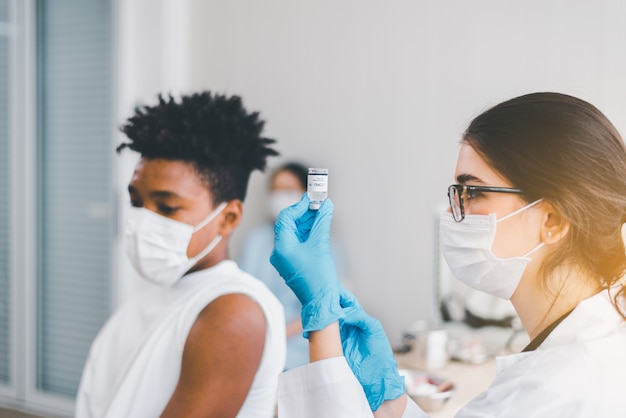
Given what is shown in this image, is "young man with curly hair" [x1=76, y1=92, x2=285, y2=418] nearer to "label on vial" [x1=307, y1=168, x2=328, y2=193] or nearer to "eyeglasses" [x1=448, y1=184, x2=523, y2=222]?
"label on vial" [x1=307, y1=168, x2=328, y2=193]

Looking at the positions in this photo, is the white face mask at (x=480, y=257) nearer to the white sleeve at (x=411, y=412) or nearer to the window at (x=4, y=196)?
the white sleeve at (x=411, y=412)

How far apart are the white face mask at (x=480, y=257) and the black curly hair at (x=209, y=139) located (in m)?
0.51

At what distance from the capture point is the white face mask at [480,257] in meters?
1.03

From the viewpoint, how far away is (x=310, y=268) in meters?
1.00

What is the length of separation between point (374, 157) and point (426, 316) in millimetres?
767

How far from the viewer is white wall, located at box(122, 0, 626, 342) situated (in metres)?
2.48

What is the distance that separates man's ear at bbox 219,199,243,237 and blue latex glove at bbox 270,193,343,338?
1.20ft

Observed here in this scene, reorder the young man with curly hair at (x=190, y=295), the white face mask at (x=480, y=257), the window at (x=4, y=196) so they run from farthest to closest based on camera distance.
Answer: the window at (x=4, y=196) < the young man with curly hair at (x=190, y=295) < the white face mask at (x=480, y=257)

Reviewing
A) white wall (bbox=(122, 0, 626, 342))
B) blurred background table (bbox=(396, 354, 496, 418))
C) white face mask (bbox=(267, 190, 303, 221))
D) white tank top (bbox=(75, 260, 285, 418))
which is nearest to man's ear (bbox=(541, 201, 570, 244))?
white tank top (bbox=(75, 260, 285, 418))

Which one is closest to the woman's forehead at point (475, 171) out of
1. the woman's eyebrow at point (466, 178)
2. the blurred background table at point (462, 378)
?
the woman's eyebrow at point (466, 178)

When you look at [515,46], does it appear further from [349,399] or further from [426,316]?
[349,399]

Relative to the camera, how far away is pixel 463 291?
8.56 ft

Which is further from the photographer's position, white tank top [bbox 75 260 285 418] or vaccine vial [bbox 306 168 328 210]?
white tank top [bbox 75 260 285 418]

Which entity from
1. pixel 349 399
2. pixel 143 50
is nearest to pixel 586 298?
pixel 349 399
